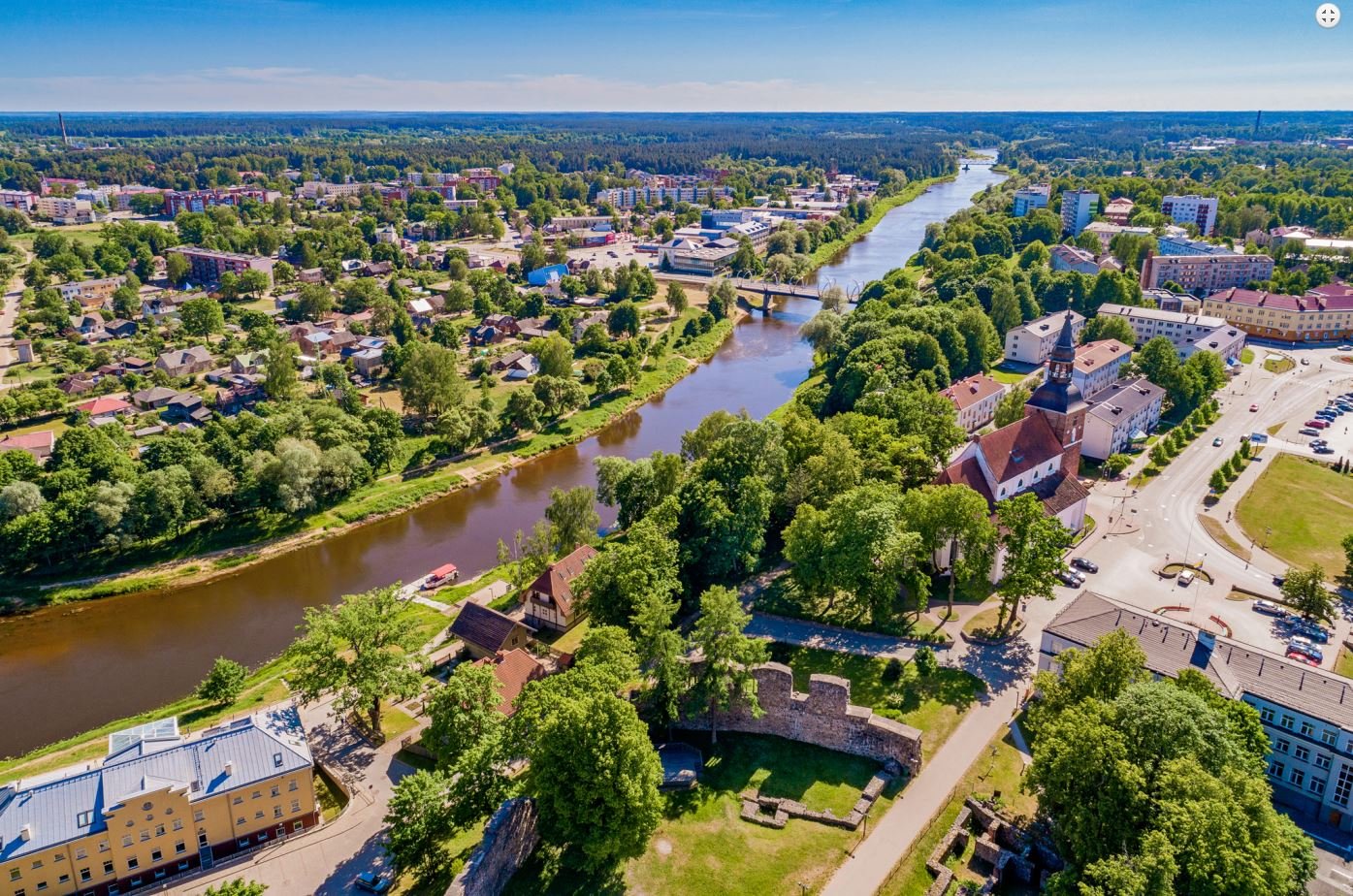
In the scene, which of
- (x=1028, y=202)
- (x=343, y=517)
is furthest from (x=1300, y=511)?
(x=1028, y=202)

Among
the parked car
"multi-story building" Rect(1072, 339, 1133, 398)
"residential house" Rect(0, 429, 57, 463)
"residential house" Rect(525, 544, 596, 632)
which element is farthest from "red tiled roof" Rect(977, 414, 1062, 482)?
"residential house" Rect(0, 429, 57, 463)

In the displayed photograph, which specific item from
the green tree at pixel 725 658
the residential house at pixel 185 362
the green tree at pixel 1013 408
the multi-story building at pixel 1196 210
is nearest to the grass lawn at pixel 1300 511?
the green tree at pixel 1013 408

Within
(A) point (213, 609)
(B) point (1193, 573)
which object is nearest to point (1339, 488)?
(B) point (1193, 573)

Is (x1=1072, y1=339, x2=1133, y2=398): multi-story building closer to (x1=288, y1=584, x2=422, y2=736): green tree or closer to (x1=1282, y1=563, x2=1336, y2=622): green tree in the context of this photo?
(x1=1282, y1=563, x2=1336, y2=622): green tree

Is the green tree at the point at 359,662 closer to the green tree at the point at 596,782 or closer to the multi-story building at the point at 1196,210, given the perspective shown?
the green tree at the point at 596,782

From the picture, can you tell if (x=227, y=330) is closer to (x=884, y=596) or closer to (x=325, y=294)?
(x=325, y=294)

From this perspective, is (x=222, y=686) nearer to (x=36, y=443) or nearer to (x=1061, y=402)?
(x=36, y=443)
